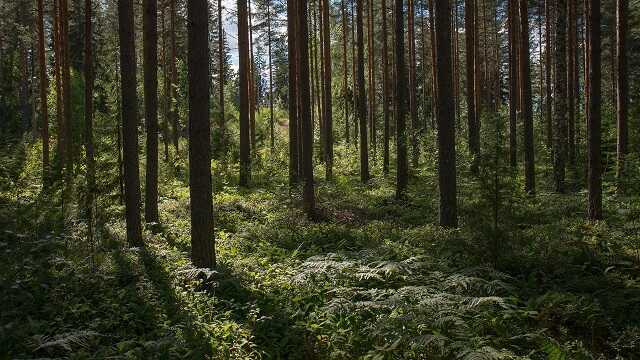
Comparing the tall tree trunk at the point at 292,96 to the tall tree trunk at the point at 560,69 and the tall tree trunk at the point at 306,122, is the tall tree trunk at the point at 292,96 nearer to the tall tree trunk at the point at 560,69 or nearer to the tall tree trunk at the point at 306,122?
the tall tree trunk at the point at 306,122

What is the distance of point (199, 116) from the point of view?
7.89 meters

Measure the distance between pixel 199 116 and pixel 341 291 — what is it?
3.54 meters

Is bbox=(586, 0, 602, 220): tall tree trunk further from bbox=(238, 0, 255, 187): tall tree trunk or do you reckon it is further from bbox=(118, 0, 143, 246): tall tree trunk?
bbox=(238, 0, 255, 187): tall tree trunk

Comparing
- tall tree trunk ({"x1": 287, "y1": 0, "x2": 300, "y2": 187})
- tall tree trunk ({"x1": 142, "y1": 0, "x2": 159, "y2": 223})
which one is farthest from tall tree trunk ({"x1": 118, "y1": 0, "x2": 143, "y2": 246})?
tall tree trunk ({"x1": 287, "y1": 0, "x2": 300, "y2": 187})

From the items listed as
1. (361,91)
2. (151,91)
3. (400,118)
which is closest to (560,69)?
(400,118)

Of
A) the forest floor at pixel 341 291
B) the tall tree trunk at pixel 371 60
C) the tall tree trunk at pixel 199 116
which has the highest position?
the tall tree trunk at pixel 371 60

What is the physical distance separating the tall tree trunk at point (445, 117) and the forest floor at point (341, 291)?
77 cm

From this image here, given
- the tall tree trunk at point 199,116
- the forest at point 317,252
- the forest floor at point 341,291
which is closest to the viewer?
the forest floor at point 341,291

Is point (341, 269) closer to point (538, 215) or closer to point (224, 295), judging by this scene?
point (224, 295)

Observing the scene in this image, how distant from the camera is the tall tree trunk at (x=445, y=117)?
37.1ft

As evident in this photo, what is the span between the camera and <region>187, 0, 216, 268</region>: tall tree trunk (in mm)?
7844

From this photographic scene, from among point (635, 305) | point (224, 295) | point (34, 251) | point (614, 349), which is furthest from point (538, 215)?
point (34, 251)

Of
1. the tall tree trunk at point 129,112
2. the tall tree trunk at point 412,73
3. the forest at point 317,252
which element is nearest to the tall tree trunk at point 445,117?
the forest at point 317,252

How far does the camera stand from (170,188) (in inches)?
822
